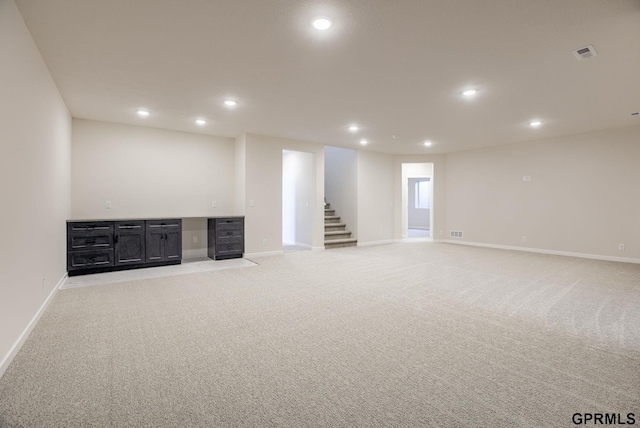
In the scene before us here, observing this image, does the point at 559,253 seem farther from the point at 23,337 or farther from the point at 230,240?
the point at 23,337

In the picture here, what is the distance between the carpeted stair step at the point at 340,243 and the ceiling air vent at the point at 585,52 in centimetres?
606

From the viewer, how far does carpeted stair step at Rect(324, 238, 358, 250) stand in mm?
8188

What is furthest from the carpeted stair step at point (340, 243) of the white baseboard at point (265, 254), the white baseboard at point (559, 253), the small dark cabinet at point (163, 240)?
the small dark cabinet at point (163, 240)

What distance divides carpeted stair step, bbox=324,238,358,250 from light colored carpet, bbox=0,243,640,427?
146 inches

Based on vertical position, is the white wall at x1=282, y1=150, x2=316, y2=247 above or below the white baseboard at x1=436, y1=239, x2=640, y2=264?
above

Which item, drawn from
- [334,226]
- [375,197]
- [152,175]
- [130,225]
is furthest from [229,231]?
[375,197]

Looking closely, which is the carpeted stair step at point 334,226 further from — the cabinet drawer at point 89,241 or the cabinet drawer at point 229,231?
the cabinet drawer at point 89,241

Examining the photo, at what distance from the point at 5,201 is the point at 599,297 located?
6074mm

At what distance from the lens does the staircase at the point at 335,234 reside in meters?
8.31

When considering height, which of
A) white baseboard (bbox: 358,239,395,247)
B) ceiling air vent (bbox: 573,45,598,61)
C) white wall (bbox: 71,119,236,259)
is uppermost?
A: ceiling air vent (bbox: 573,45,598,61)

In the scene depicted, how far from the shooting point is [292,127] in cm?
614

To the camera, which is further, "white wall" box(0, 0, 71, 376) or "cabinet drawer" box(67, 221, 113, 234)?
"cabinet drawer" box(67, 221, 113, 234)

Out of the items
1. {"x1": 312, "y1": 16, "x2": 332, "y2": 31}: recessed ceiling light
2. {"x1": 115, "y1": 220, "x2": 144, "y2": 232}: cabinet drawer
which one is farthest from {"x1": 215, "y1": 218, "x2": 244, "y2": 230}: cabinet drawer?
{"x1": 312, "y1": 16, "x2": 332, "y2": 31}: recessed ceiling light

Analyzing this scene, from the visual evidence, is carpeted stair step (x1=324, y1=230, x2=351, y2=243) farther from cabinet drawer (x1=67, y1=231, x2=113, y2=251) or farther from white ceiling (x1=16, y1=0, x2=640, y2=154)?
cabinet drawer (x1=67, y1=231, x2=113, y2=251)
